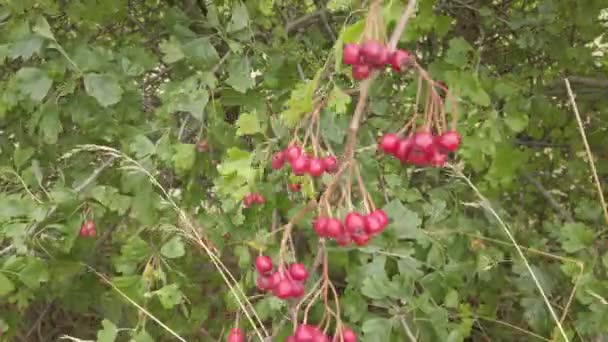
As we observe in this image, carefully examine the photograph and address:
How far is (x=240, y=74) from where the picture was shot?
2.14 m

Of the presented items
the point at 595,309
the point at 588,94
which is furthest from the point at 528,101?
the point at 595,309

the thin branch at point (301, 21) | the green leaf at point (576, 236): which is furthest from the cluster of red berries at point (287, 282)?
the thin branch at point (301, 21)

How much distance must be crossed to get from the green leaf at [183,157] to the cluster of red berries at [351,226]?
2.59 ft

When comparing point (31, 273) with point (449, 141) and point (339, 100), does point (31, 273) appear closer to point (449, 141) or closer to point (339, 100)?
point (339, 100)

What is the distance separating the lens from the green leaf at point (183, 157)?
210cm

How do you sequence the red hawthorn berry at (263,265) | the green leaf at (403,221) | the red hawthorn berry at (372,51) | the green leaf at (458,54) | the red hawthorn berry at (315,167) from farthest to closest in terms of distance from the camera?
the green leaf at (458,54), the green leaf at (403,221), the red hawthorn berry at (263,265), the red hawthorn berry at (315,167), the red hawthorn berry at (372,51)

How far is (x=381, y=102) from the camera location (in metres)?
2.27

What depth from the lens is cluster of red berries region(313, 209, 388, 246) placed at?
4.57 feet

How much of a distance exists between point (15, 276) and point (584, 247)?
5.13ft

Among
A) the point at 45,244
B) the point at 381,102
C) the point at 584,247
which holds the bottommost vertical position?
the point at 45,244

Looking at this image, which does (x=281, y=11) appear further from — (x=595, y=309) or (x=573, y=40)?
(x=595, y=309)

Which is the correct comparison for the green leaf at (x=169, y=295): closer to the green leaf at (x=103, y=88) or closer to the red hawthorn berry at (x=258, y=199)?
the red hawthorn berry at (x=258, y=199)

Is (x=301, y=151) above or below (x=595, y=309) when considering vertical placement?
above

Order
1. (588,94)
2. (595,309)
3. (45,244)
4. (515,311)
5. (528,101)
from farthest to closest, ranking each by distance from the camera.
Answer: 1. (515,311)
2. (588,94)
3. (528,101)
4. (45,244)
5. (595,309)
